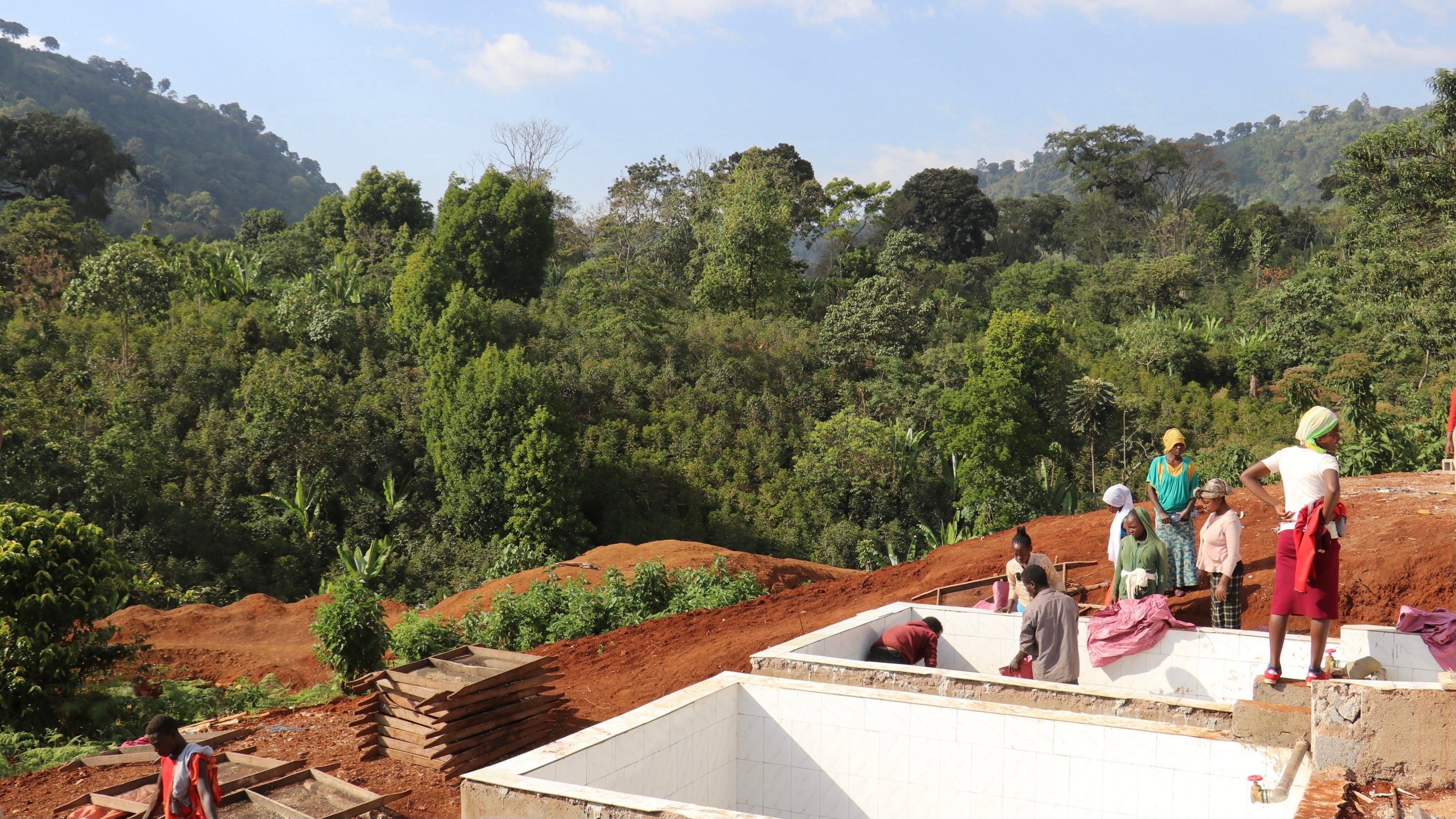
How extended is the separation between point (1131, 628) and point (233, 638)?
37.8ft

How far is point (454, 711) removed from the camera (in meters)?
6.32

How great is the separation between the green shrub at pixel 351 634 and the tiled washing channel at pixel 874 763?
5.19 m

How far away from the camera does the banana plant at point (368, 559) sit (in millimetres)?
16375

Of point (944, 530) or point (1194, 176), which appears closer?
point (944, 530)

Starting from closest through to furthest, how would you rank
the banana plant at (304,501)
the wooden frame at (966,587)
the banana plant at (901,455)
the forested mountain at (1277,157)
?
the wooden frame at (966,587)
the banana plant at (304,501)
the banana plant at (901,455)
the forested mountain at (1277,157)

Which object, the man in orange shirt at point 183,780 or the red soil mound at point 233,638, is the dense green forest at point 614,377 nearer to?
the red soil mound at point 233,638

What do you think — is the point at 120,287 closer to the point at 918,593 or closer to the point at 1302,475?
the point at 918,593

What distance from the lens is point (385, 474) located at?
2017 centimetres

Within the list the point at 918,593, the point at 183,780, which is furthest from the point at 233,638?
the point at 183,780

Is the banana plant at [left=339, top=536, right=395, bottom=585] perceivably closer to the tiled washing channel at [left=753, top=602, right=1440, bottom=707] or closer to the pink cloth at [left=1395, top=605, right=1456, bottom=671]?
the tiled washing channel at [left=753, top=602, right=1440, bottom=707]

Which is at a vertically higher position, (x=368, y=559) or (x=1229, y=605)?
(x=1229, y=605)

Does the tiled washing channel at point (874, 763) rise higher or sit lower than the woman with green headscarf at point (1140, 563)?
lower

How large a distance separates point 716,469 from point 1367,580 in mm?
14891

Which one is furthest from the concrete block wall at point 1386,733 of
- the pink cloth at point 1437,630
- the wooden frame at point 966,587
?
the wooden frame at point 966,587
